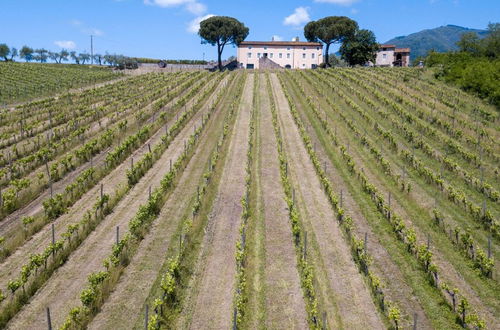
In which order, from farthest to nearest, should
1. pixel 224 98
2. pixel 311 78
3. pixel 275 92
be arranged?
pixel 311 78
pixel 275 92
pixel 224 98

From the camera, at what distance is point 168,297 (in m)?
16.6

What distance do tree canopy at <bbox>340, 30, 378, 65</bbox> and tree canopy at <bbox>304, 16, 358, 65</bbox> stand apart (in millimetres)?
3320

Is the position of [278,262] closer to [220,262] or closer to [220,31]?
[220,262]

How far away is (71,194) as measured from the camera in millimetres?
26219

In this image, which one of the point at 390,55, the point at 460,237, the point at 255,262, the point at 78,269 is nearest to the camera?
the point at 78,269

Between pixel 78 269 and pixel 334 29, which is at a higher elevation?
pixel 334 29

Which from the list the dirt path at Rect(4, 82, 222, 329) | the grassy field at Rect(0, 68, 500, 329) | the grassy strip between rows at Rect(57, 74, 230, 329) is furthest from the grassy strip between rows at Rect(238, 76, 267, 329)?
the dirt path at Rect(4, 82, 222, 329)

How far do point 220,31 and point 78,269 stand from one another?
268 ft

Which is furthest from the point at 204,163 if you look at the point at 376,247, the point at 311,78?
the point at 311,78

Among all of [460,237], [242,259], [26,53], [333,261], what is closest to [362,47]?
[460,237]

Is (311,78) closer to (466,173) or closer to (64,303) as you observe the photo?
(466,173)

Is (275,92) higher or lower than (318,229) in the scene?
higher

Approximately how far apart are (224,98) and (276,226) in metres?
36.2

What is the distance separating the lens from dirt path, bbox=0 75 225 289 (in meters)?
18.9
